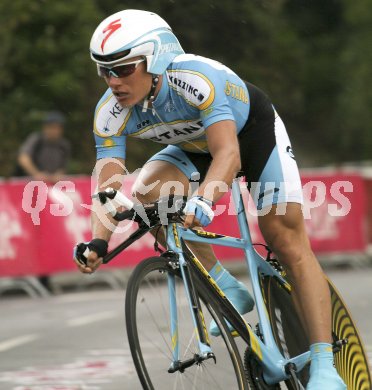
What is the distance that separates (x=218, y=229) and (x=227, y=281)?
7963 millimetres

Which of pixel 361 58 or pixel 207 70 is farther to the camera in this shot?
pixel 361 58

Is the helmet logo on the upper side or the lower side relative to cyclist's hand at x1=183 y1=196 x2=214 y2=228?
upper

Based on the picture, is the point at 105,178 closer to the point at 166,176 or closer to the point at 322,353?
the point at 166,176

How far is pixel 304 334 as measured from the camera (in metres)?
5.94

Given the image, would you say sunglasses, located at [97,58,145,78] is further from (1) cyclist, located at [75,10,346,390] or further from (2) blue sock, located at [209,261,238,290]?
(2) blue sock, located at [209,261,238,290]

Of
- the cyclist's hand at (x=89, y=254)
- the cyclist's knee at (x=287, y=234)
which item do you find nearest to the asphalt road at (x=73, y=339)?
the cyclist's knee at (x=287, y=234)

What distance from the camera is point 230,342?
17.0 feet

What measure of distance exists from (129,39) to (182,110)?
19.4 inches

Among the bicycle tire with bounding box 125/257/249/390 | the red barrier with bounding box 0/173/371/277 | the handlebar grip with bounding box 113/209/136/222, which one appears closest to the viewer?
the bicycle tire with bounding box 125/257/249/390

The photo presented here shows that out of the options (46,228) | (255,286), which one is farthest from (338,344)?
(46,228)

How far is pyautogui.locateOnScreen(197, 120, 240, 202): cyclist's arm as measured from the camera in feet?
16.7

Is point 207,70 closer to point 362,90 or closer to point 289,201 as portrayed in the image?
point 289,201

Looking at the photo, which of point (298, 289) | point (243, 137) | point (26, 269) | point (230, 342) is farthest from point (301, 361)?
point (26, 269)

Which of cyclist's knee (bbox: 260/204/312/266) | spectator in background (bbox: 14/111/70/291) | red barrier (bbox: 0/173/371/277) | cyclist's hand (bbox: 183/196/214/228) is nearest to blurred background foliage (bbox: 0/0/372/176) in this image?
spectator in background (bbox: 14/111/70/291)
